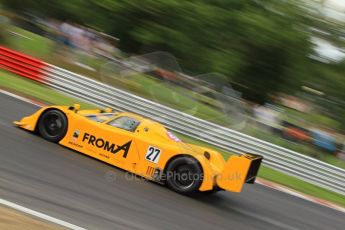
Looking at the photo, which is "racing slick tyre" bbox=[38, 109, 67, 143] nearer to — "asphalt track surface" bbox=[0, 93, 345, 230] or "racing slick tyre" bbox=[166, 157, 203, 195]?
"asphalt track surface" bbox=[0, 93, 345, 230]

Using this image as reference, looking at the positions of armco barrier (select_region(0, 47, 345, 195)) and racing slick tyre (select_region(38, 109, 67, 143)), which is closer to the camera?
racing slick tyre (select_region(38, 109, 67, 143))

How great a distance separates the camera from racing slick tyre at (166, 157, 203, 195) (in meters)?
7.88

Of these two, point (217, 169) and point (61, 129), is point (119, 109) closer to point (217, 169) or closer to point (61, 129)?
point (61, 129)

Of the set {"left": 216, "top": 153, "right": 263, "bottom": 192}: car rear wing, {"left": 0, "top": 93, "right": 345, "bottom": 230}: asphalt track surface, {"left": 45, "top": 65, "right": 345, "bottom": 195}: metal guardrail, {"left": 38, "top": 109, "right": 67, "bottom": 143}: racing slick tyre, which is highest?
{"left": 45, "top": 65, "right": 345, "bottom": 195}: metal guardrail

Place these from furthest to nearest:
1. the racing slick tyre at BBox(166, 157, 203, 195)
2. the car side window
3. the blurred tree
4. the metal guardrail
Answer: the blurred tree
the metal guardrail
the car side window
the racing slick tyre at BBox(166, 157, 203, 195)

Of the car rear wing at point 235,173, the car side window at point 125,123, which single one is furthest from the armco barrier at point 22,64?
the car rear wing at point 235,173

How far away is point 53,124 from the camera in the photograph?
877 cm

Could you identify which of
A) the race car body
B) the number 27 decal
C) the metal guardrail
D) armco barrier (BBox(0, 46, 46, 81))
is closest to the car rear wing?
the race car body

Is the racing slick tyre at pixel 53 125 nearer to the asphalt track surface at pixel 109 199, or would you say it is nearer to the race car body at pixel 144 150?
the race car body at pixel 144 150

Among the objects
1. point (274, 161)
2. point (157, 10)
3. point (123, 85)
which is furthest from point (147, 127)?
point (157, 10)

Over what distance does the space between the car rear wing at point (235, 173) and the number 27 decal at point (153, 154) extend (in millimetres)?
972

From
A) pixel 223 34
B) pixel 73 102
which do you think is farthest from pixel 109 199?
pixel 223 34

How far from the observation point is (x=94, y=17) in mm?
21250

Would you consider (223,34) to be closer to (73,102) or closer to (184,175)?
(73,102)
